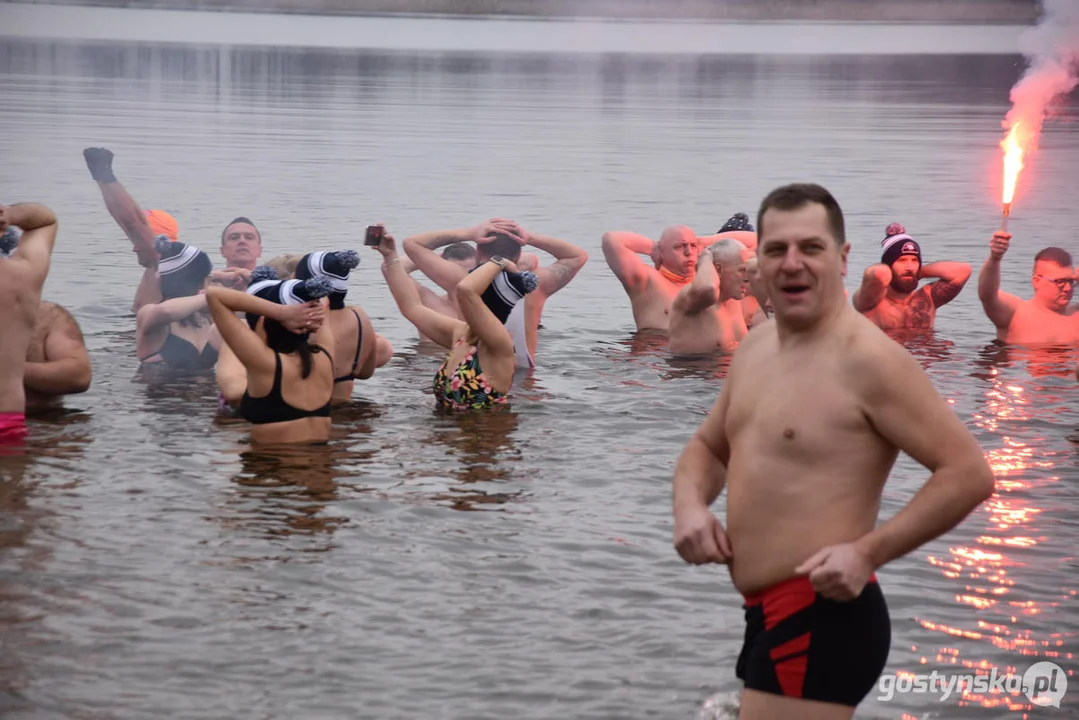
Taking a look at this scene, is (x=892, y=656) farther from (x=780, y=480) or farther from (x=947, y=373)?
(x=947, y=373)

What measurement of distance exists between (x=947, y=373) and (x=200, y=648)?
720 centimetres

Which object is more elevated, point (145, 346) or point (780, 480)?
point (780, 480)

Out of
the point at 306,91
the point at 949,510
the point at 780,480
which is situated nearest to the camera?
the point at 949,510

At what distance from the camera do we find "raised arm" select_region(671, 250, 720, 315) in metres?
10.7

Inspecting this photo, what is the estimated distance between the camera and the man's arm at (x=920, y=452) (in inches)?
131

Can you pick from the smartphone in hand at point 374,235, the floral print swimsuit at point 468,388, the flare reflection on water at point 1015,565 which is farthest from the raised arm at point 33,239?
the flare reflection on water at point 1015,565

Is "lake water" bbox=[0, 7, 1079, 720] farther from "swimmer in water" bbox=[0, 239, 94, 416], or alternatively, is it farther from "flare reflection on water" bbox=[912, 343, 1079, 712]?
"swimmer in water" bbox=[0, 239, 94, 416]

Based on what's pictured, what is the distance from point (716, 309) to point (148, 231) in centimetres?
449

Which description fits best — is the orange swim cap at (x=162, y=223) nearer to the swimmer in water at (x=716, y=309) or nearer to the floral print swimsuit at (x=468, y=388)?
the floral print swimsuit at (x=468, y=388)

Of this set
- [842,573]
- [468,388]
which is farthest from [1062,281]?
[842,573]

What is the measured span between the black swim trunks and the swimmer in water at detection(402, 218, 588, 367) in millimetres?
5849

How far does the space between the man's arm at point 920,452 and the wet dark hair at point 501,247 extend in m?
6.90

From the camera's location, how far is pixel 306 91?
44.2 metres

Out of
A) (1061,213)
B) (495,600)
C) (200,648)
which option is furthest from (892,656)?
(1061,213)
